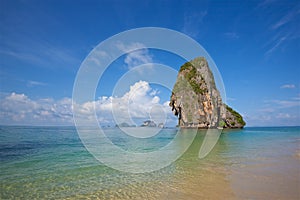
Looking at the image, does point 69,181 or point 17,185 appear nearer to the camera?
point 17,185

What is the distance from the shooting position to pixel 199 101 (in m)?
78.4

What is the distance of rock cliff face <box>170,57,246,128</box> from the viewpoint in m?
76.6

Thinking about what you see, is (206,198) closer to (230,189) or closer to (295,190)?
(230,189)

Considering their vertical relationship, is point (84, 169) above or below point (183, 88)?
below

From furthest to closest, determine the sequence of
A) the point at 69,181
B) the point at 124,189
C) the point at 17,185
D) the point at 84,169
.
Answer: the point at 84,169 < the point at 69,181 < the point at 17,185 < the point at 124,189

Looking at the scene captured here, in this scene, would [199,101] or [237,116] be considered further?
[237,116]

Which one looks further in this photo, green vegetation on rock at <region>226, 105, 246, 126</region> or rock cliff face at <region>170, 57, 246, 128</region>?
green vegetation on rock at <region>226, 105, 246, 126</region>

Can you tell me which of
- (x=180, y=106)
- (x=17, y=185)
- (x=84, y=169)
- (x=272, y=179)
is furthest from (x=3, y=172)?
(x=180, y=106)

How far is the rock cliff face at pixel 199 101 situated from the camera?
7659cm

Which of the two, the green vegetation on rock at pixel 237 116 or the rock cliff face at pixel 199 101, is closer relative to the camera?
the rock cliff face at pixel 199 101

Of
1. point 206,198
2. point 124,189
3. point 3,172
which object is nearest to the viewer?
point 206,198

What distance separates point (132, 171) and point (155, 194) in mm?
3580

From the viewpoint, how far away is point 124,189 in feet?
22.4

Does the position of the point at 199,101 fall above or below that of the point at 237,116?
above
